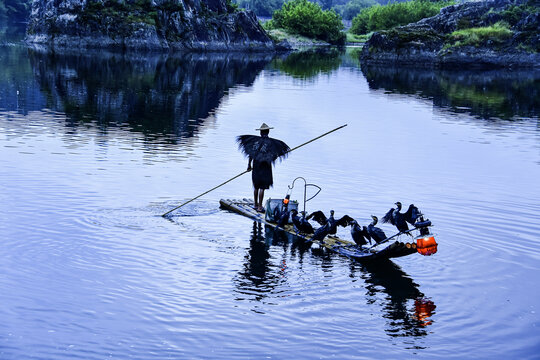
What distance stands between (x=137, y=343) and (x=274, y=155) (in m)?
10.7

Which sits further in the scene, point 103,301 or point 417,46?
point 417,46

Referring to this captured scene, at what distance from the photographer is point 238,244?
20.3 metres

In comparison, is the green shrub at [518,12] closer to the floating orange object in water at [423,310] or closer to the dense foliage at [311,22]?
the dense foliage at [311,22]

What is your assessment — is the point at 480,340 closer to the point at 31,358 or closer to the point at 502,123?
the point at 31,358

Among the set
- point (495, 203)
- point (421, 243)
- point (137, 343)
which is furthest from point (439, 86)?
point (137, 343)

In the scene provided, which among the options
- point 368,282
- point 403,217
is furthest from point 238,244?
point 403,217

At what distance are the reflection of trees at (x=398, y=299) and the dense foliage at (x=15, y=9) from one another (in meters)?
189

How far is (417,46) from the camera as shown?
118188 mm

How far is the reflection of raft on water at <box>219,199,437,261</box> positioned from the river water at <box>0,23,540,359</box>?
1.10 feet

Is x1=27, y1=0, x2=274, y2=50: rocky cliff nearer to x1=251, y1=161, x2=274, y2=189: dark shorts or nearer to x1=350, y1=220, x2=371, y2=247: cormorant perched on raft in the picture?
x1=251, y1=161, x2=274, y2=189: dark shorts

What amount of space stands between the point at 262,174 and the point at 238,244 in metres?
3.73

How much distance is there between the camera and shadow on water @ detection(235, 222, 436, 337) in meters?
15.5

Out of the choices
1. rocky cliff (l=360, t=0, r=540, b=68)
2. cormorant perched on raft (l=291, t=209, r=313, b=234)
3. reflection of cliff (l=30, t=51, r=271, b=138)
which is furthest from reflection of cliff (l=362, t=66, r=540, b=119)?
cormorant perched on raft (l=291, t=209, r=313, b=234)

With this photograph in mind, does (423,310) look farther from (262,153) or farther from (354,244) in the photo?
(262,153)
